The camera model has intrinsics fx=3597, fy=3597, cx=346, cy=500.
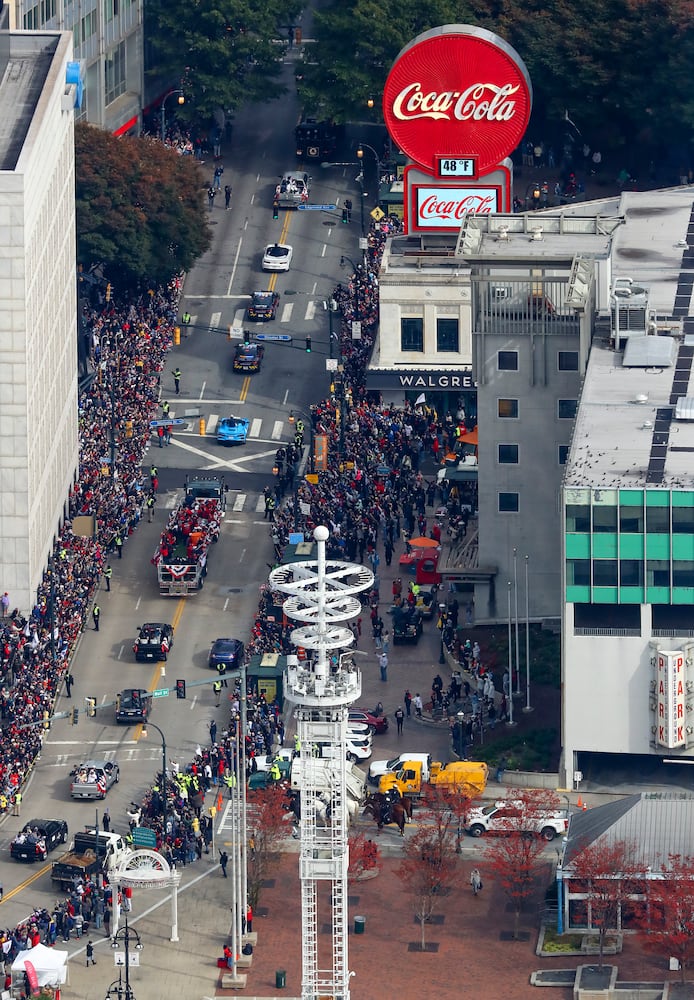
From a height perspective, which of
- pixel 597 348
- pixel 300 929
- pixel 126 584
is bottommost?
pixel 300 929

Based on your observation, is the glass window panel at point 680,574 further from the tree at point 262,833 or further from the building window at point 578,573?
the tree at point 262,833


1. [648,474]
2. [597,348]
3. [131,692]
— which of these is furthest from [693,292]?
[131,692]

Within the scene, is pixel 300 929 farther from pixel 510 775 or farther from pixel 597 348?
pixel 597 348

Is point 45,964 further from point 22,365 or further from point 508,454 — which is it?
point 508,454

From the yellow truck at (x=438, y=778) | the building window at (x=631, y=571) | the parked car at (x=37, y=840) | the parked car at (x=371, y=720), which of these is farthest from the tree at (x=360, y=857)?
the building window at (x=631, y=571)

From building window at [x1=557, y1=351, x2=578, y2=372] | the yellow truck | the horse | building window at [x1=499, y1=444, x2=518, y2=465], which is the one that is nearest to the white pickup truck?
the yellow truck
